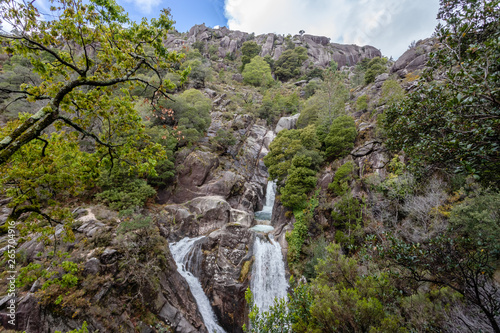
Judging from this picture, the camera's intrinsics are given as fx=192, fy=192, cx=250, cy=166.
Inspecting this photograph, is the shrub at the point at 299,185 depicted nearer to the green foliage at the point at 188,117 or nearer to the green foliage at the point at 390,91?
the green foliage at the point at 390,91

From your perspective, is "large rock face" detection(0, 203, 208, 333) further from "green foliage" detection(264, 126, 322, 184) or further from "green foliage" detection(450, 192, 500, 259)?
"green foliage" detection(450, 192, 500, 259)

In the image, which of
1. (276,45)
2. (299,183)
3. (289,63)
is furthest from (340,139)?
(276,45)

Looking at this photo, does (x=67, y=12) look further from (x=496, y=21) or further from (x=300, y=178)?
(x=300, y=178)

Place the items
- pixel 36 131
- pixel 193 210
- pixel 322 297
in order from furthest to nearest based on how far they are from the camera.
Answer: pixel 193 210
pixel 322 297
pixel 36 131

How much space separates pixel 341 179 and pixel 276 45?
6332cm

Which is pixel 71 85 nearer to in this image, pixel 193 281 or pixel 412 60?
pixel 193 281

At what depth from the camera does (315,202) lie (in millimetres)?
16109

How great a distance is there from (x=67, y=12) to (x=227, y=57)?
63.0 meters

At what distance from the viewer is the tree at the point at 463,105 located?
3.07 meters

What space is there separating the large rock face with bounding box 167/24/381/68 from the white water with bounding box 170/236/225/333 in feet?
196

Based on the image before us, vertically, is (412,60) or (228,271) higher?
(412,60)

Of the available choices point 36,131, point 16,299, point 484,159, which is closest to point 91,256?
point 16,299

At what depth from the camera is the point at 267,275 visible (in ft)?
44.6

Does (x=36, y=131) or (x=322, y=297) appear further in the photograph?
(x=322, y=297)
